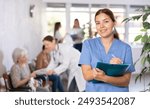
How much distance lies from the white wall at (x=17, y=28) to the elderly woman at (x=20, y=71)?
3 centimetres

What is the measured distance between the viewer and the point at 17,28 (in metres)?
1.59

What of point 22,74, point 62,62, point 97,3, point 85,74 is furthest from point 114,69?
point 22,74

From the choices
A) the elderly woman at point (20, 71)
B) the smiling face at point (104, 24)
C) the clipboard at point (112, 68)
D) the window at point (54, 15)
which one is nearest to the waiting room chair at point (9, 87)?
the elderly woman at point (20, 71)

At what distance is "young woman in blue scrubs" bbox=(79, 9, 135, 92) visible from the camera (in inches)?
62.3

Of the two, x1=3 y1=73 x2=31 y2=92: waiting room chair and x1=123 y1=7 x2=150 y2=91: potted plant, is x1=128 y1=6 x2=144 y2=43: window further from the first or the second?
x1=3 y1=73 x2=31 y2=92: waiting room chair

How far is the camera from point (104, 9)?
1.60 metres

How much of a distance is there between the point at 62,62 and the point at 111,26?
1.41 feet

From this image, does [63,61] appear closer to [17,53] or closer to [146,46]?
[17,53]

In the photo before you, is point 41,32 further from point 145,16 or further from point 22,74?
point 145,16

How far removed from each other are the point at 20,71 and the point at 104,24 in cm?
68

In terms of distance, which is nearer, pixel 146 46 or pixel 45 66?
pixel 146 46

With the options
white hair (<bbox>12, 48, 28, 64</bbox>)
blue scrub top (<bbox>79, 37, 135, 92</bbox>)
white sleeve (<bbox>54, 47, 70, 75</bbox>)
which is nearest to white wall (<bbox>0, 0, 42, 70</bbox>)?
white hair (<bbox>12, 48, 28, 64</bbox>)

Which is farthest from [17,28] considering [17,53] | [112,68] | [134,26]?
[134,26]

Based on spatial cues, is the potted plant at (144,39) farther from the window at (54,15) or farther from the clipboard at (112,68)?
the window at (54,15)
